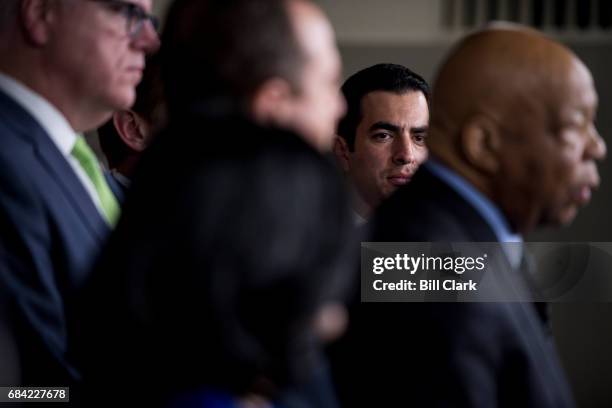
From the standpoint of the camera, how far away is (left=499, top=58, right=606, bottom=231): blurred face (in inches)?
57.1

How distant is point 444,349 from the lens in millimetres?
1258

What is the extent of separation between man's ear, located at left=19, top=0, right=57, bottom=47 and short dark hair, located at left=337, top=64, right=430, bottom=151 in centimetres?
113

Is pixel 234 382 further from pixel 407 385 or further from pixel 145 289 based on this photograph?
pixel 407 385

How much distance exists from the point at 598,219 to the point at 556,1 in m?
1.40

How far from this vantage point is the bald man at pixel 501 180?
1298mm

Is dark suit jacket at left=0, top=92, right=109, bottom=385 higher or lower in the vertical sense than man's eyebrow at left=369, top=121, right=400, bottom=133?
higher

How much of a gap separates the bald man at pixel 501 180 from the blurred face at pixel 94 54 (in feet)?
1.53

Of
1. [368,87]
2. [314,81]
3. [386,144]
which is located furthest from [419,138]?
[314,81]

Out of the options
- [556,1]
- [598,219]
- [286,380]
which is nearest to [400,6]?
[556,1]

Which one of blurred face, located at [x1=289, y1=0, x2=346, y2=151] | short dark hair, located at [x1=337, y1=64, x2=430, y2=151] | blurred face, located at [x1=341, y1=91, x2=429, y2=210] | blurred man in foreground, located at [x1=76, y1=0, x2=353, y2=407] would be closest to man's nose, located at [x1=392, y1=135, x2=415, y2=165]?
blurred face, located at [x1=341, y1=91, x2=429, y2=210]

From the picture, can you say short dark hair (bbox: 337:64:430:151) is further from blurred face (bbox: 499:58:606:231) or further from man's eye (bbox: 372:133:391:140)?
blurred face (bbox: 499:58:606:231)

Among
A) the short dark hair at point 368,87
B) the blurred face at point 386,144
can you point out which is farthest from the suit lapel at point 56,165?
the short dark hair at point 368,87

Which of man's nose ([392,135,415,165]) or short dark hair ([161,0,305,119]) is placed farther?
man's nose ([392,135,415,165])

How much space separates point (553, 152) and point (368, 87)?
123 cm
